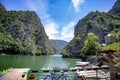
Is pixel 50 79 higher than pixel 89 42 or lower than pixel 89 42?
lower

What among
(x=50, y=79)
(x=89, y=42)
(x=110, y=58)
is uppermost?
(x=89, y=42)

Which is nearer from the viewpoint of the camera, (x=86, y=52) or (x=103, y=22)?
(x=86, y=52)

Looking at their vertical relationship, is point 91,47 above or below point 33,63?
above

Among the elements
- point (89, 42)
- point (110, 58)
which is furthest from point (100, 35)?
point (110, 58)

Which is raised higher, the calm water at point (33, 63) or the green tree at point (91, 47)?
the green tree at point (91, 47)

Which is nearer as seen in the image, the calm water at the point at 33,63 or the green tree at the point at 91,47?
the calm water at the point at 33,63

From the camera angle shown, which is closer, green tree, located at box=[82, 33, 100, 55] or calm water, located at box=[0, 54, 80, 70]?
calm water, located at box=[0, 54, 80, 70]

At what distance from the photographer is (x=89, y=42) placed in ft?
282

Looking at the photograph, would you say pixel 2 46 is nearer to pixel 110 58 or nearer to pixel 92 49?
pixel 92 49

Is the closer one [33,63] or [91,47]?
[33,63]

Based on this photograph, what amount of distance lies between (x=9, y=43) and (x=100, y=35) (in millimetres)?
80350

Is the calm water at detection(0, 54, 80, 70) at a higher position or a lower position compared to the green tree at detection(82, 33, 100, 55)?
lower

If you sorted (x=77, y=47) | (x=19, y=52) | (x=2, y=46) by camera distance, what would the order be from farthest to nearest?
(x=19, y=52), (x=2, y=46), (x=77, y=47)

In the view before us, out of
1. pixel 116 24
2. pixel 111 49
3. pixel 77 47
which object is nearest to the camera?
pixel 111 49
